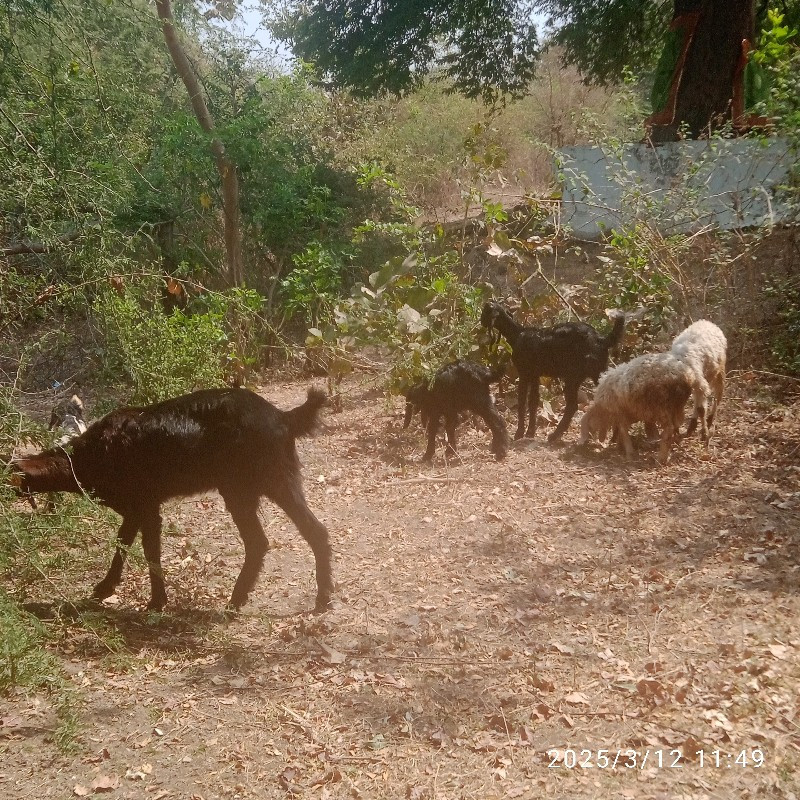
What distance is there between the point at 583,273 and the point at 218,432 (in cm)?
951

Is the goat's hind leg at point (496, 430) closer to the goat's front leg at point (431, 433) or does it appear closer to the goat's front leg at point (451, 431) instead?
the goat's front leg at point (451, 431)

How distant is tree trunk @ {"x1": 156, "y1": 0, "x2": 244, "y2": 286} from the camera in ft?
33.7

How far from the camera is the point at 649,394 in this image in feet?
23.8

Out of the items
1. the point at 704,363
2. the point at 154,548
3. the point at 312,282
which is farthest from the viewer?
the point at 312,282

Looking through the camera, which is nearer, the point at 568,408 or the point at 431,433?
the point at 431,433

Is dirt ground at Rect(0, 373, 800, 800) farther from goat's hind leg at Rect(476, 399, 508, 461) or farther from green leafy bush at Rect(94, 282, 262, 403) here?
green leafy bush at Rect(94, 282, 262, 403)

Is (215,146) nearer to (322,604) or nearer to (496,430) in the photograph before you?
(496,430)

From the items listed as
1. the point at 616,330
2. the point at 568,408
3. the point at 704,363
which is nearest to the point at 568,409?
the point at 568,408

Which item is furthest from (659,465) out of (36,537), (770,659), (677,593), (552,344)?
(36,537)

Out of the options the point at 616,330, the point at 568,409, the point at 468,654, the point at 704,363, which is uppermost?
the point at 616,330

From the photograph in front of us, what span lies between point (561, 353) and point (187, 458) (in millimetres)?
4760

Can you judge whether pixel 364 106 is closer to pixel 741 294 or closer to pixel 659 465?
pixel 741 294

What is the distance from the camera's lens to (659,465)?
24.4ft

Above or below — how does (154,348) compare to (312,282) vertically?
below
